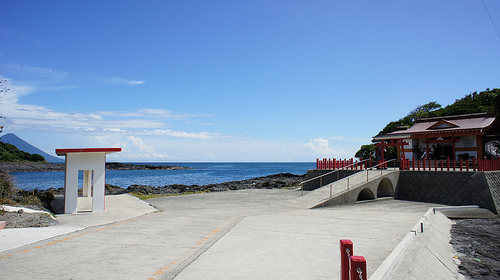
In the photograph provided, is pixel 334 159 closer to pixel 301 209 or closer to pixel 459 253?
pixel 301 209

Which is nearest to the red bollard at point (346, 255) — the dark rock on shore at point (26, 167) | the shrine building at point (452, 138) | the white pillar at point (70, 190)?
the white pillar at point (70, 190)

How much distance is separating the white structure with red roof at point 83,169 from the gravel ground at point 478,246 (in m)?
12.6

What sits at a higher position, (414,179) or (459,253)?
(414,179)

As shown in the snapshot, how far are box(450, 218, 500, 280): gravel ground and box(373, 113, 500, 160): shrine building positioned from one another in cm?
976

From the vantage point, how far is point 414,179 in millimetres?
20203

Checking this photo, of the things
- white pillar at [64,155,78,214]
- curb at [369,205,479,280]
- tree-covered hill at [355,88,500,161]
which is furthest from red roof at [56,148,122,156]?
tree-covered hill at [355,88,500,161]

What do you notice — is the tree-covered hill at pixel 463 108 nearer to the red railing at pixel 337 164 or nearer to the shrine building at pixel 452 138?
the shrine building at pixel 452 138

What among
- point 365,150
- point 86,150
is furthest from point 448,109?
point 86,150

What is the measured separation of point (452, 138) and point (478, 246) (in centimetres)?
1786

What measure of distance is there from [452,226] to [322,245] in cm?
875

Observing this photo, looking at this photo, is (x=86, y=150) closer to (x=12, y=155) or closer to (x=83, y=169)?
(x=83, y=169)

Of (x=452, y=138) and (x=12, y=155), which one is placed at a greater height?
(x=452, y=138)

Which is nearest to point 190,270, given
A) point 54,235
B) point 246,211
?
point 54,235

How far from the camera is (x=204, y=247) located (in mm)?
7203
